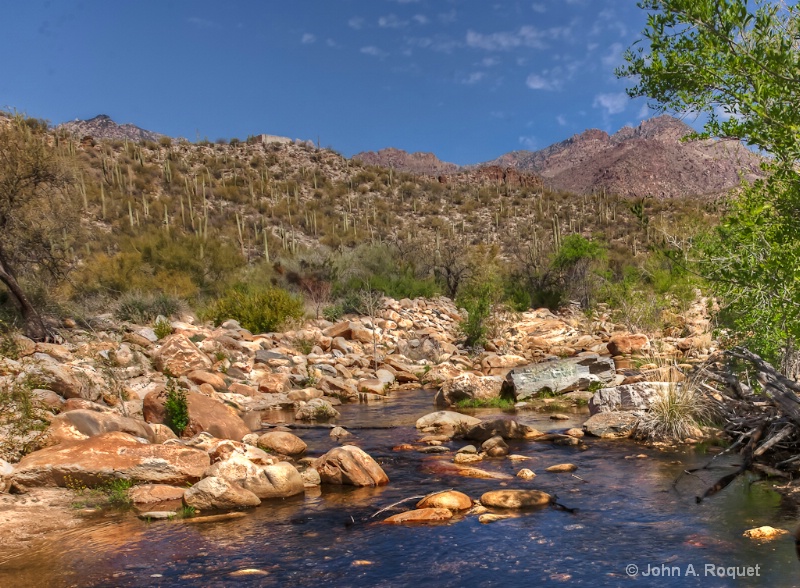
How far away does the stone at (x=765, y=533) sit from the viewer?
18.0ft

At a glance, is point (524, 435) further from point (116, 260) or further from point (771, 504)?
point (116, 260)

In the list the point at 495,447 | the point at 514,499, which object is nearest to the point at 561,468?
the point at 495,447

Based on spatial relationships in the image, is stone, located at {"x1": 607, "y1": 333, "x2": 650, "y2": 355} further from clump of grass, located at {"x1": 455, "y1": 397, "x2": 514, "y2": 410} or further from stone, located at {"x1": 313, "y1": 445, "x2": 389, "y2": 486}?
stone, located at {"x1": 313, "y1": 445, "x2": 389, "y2": 486}

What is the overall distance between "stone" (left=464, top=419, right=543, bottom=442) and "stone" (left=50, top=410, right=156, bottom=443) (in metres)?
5.02

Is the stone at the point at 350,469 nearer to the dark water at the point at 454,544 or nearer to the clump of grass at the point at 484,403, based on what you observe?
the dark water at the point at 454,544

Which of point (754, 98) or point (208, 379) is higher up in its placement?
point (754, 98)

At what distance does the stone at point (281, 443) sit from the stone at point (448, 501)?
3.30 metres

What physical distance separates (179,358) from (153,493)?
25.2ft

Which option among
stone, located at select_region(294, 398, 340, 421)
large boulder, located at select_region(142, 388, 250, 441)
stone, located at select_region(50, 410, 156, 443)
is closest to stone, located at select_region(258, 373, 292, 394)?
stone, located at select_region(294, 398, 340, 421)

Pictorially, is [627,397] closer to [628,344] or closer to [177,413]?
[177,413]

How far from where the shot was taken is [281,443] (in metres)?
9.77

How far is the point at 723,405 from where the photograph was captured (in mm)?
9328

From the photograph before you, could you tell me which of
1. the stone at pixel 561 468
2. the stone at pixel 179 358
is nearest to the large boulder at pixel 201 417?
the stone at pixel 179 358

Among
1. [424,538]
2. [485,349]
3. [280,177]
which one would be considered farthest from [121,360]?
[280,177]
